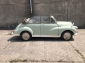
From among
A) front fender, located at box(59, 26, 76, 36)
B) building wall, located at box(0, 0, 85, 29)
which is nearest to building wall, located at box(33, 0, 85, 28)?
building wall, located at box(0, 0, 85, 29)

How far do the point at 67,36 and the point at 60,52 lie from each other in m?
2.53

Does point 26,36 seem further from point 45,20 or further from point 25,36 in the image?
point 45,20

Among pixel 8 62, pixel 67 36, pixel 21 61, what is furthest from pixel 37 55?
pixel 67 36

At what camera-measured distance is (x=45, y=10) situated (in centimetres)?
1320

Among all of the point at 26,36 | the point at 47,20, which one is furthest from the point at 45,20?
the point at 26,36

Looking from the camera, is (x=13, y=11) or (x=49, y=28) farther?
(x=13, y=11)

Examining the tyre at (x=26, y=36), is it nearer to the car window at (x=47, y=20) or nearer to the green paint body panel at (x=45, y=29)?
the green paint body panel at (x=45, y=29)

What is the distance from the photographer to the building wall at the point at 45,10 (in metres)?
13.1

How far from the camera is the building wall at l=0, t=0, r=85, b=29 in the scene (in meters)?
13.1

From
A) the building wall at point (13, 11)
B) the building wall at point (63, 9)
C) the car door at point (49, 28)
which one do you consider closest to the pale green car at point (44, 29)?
the car door at point (49, 28)

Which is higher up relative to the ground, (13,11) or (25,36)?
(13,11)

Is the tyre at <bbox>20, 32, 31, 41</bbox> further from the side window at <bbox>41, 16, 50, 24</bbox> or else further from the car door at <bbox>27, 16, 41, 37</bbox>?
the side window at <bbox>41, 16, 50, 24</bbox>

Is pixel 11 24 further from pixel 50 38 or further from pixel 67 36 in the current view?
pixel 67 36

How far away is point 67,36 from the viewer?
8.84 meters
